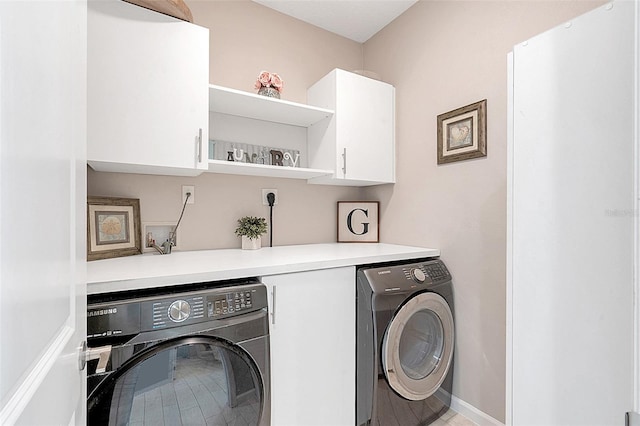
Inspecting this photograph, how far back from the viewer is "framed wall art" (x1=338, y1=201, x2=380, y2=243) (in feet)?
8.09

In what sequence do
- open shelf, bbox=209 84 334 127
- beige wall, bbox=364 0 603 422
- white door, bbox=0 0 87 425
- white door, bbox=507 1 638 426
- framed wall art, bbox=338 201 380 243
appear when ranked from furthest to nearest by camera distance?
framed wall art, bbox=338 201 380 243
open shelf, bbox=209 84 334 127
beige wall, bbox=364 0 603 422
white door, bbox=507 1 638 426
white door, bbox=0 0 87 425

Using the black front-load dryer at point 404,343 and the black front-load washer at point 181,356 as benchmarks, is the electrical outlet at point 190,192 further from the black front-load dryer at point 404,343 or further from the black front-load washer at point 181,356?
the black front-load dryer at point 404,343

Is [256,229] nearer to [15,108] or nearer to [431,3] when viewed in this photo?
[15,108]

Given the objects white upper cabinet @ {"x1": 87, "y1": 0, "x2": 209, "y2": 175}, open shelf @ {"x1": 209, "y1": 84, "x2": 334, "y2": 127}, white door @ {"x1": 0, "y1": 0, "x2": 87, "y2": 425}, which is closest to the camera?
white door @ {"x1": 0, "y1": 0, "x2": 87, "y2": 425}

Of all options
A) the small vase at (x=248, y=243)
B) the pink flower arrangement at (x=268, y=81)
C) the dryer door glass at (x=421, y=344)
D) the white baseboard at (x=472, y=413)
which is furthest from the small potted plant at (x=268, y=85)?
the white baseboard at (x=472, y=413)

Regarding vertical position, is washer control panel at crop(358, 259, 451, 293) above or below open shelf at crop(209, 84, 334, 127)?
below

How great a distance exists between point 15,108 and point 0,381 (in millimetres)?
297

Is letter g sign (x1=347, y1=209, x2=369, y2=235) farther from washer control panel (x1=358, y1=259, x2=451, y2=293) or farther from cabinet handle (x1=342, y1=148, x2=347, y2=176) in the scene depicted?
washer control panel (x1=358, y1=259, x2=451, y2=293)

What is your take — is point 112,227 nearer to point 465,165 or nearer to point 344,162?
point 344,162

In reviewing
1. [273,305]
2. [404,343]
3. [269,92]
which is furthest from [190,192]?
[404,343]

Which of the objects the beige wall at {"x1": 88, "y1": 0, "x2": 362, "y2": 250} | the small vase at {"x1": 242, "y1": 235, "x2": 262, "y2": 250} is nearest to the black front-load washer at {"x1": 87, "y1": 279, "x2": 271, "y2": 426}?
the small vase at {"x1": 242, "y1": 235, "x2": 262, "y2": 250}

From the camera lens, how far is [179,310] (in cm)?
111

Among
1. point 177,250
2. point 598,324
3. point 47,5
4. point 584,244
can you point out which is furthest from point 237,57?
point 598,324

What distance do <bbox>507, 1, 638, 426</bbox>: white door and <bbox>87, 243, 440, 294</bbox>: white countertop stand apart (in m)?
0.77
